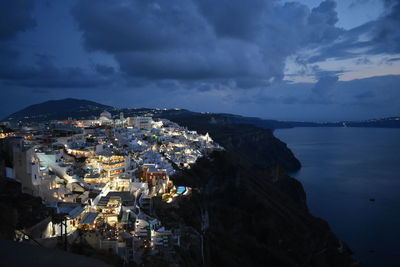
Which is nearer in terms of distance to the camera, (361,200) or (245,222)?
(245,222)

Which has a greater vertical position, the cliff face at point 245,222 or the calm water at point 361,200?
the cliff face at point 245,222

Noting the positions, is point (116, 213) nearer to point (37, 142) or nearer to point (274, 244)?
point (37, 142)

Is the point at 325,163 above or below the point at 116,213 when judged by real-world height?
below

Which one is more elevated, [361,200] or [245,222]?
[245,222]

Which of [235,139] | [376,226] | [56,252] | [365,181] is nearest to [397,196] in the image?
[365,181]

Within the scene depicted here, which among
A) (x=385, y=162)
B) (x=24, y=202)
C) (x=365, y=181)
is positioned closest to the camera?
(x=24, y=202)

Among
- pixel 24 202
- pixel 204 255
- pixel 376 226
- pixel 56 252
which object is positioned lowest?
pixel 376 226

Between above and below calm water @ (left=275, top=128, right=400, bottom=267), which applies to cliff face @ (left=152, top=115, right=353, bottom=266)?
above

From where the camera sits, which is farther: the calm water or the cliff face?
the calm water
